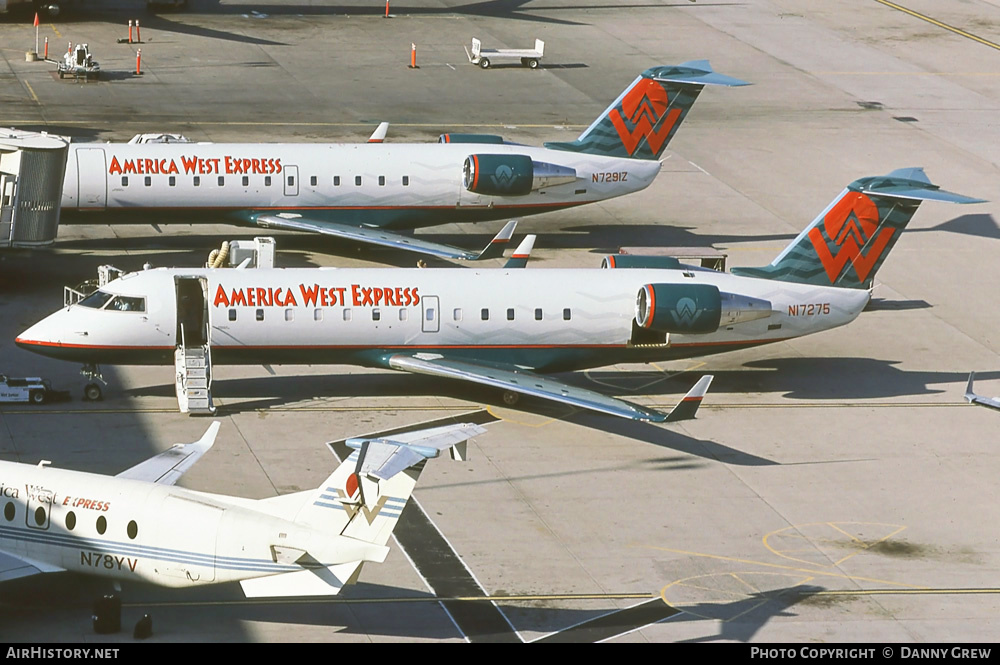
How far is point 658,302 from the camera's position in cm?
3700

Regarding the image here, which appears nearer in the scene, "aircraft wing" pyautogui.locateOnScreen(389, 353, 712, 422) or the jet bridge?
"aircraft wing" pyautogui.locateOnScreen(389, 353, 712, 422)

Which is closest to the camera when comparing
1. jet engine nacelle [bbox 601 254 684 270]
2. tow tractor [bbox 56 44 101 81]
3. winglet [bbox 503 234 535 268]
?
jet engine nacelle [bbox 601 254 684 270]

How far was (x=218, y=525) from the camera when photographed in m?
25.7

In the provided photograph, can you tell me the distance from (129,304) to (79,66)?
107 ft

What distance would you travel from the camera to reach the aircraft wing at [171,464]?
28641 mm

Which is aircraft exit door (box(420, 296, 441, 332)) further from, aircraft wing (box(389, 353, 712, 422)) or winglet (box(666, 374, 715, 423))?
winglet (box(666, 374, 715, 423))

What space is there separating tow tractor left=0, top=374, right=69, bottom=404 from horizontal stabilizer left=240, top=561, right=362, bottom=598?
1242 cm

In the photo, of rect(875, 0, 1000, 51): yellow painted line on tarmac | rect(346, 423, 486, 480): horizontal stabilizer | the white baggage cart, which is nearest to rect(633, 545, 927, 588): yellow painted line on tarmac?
rect(346, 423, 486, 480): horizontal stabilizer

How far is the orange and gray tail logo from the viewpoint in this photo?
49406 millimetres

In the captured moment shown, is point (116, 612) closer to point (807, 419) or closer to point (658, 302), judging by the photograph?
point (658, 302)

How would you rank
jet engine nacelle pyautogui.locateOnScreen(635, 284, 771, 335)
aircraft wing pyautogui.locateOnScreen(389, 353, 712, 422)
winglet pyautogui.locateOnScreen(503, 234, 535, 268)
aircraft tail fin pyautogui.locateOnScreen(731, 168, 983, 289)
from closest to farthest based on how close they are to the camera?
aircraft wing pyautogui.locateOnScreen(389, 353, 712, 422) < jet engine nacelle pyautogui.locateOnScreen(635, 284, 771, 335) < aircraft tail fin pyautogui.locateOnScreen(731, 168, 983, 289) < winglet pyautogui.locateOnScreen(503, 234, 535, 268)

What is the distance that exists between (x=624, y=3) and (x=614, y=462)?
183ft

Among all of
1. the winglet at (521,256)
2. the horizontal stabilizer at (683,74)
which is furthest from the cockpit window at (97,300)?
the horizontal stabilizer at (683,74)

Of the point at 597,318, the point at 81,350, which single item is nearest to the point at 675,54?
the point at 597,318
